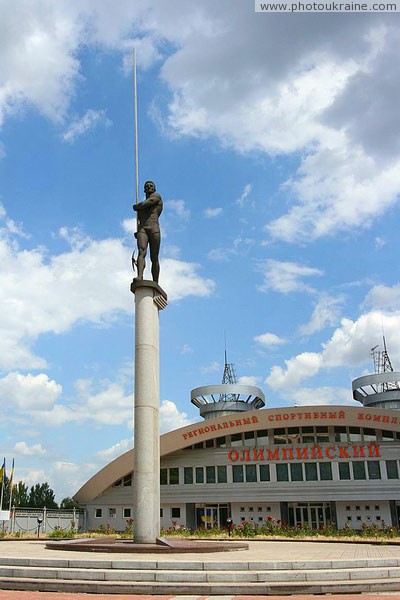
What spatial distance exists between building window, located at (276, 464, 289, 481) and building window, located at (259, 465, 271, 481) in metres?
0.70

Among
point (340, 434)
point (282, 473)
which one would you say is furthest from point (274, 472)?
point (340, 434)

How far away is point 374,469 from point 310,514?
6259 millimetres

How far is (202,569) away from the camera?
44.6 feet

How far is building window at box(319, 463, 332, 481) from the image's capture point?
46.1 metres

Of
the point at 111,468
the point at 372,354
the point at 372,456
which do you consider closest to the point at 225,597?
the point at 372,456

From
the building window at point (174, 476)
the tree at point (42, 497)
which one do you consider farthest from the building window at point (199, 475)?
the tree at point (42, 497)

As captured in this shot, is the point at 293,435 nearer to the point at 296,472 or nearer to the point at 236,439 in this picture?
the point at 296,472

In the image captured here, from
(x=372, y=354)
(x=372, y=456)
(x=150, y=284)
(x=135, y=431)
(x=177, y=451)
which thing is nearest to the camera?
(x=135, y=431)

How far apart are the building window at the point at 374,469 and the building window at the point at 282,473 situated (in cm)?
622

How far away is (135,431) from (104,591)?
8.90 meters

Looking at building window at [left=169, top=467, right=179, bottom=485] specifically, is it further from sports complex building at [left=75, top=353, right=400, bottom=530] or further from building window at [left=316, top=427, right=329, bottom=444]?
building window at [left=316, top=427, right=329, bottom=444]

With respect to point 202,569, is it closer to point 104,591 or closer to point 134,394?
point 104,591

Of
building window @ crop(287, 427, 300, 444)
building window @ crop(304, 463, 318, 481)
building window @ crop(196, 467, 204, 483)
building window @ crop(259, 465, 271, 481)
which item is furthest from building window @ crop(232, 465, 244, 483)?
building window @ crop(304, 463, 318, 481)

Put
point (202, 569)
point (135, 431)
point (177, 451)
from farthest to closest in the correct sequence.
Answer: point (177, 451) < point (135, 431) < point (202, 569)
